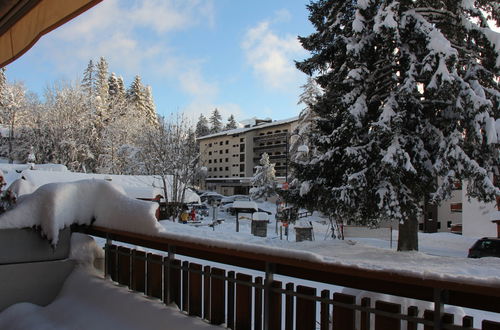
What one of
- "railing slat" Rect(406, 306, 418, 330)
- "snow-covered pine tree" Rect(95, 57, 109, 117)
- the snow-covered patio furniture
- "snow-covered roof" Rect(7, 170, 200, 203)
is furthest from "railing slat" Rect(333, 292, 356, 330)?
"snow-covered pine tree" Rect(95, 57, 109, 117)


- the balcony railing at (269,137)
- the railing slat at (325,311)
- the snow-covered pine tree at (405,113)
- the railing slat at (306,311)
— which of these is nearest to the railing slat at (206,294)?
the railing slat at (306,311)

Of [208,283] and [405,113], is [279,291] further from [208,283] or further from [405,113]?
[405,113]

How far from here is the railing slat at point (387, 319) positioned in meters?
2.23

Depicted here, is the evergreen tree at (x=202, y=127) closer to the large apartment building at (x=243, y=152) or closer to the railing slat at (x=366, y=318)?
the large apartment building at (x=243, y=152)

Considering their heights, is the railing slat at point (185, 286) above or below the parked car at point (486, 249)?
above

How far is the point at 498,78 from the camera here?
13992mm

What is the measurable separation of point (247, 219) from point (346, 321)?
33508 millimetres

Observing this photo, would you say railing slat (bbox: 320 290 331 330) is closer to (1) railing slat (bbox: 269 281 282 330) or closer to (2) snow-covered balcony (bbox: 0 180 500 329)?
(2) snow-covered balcony (bbox: 0 180 500 329)

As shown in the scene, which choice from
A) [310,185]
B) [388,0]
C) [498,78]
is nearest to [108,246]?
[310,185]

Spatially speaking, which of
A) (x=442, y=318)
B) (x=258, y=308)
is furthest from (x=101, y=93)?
(x=442, y=318)

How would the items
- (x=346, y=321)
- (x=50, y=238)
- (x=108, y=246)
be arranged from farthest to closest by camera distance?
(x=108, y=246), (x=50, y=238), (x=346, y=321)

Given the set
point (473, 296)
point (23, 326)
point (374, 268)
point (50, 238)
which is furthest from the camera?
point (50, 238)

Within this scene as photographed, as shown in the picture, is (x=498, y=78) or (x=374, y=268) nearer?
(x=374, y=268)

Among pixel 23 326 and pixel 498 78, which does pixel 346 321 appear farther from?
pixel 498 78
